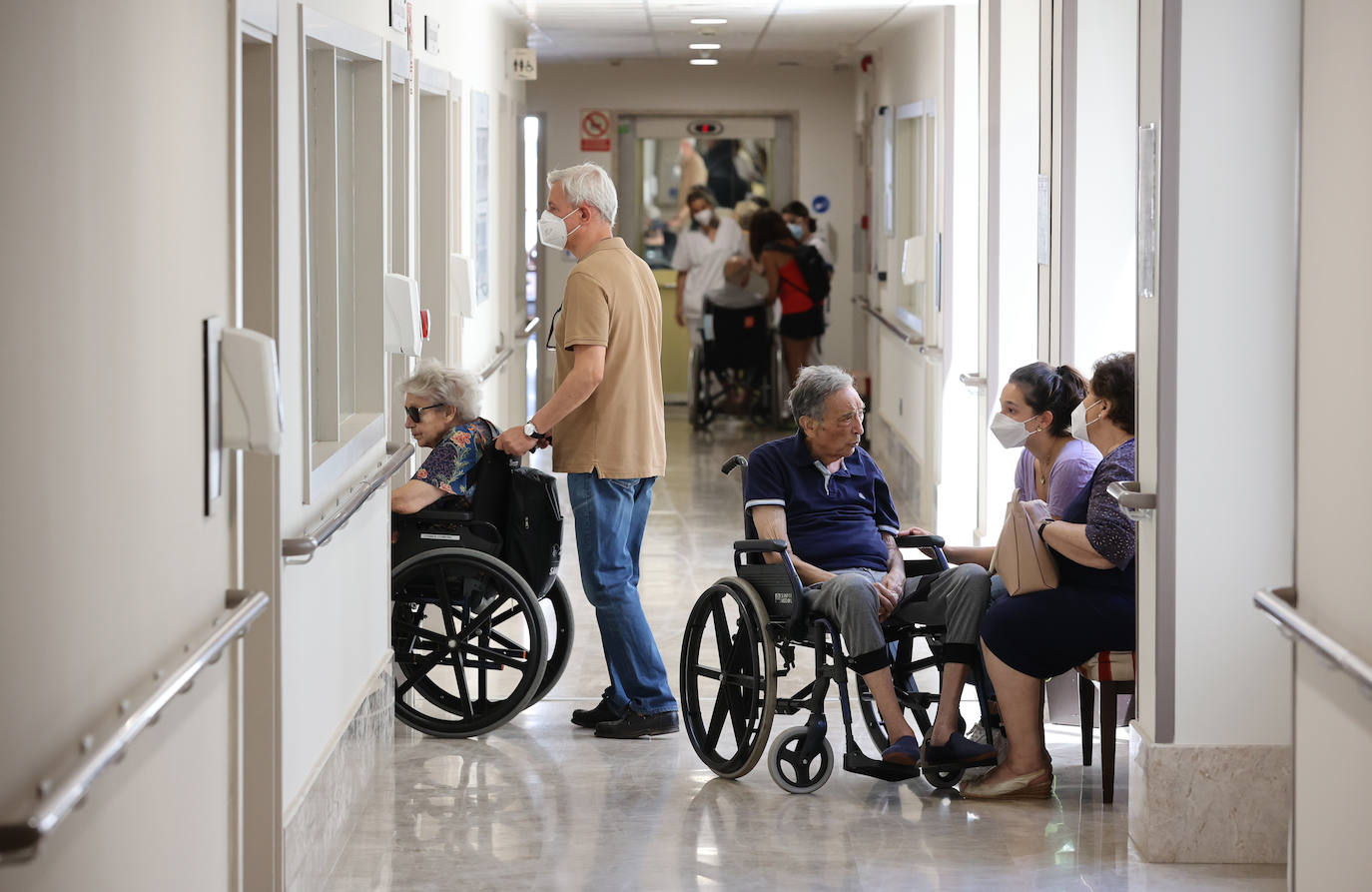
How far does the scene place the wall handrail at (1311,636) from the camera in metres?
2.14

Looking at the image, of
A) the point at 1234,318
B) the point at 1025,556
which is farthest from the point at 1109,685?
the point at 1234,318

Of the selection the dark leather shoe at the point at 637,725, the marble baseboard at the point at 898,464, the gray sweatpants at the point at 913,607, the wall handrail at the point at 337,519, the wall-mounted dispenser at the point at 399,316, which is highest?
the wall-mounted dispenser at the point at 399,316

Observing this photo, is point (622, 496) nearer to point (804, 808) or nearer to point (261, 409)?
point (804, 808)

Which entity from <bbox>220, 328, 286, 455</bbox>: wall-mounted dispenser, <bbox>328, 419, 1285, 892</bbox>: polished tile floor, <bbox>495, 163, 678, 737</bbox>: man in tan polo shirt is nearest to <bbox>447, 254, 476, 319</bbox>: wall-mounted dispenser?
<bbox>495, 163, 678, 737</bbox>: man in tan polo shirt

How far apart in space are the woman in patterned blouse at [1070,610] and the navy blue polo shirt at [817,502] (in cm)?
41

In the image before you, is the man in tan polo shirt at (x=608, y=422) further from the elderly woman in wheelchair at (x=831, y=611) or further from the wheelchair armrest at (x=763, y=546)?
the wheelchair armrest at (x=763, y=546)

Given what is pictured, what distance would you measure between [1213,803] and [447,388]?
2340mm

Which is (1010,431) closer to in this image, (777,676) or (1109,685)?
(1109,685)

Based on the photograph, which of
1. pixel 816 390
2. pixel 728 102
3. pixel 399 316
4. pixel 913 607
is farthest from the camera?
pixel 728 102

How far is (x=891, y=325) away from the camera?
1033cm

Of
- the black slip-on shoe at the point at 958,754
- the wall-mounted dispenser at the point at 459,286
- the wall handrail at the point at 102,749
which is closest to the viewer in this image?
the wall handrail at the point at 102,749

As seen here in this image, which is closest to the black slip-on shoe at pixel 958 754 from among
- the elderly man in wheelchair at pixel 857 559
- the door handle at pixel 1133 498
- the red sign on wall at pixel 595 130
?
the elderly man in wheelchair at pixel 857 559

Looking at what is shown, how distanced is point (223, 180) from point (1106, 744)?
2.51 meters

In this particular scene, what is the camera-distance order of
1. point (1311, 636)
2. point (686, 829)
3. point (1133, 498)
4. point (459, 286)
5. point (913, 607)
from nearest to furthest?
point (1311, 636) < point (1133, 498) < point (686, 829) < point (913, 607) < point (459, 286)
